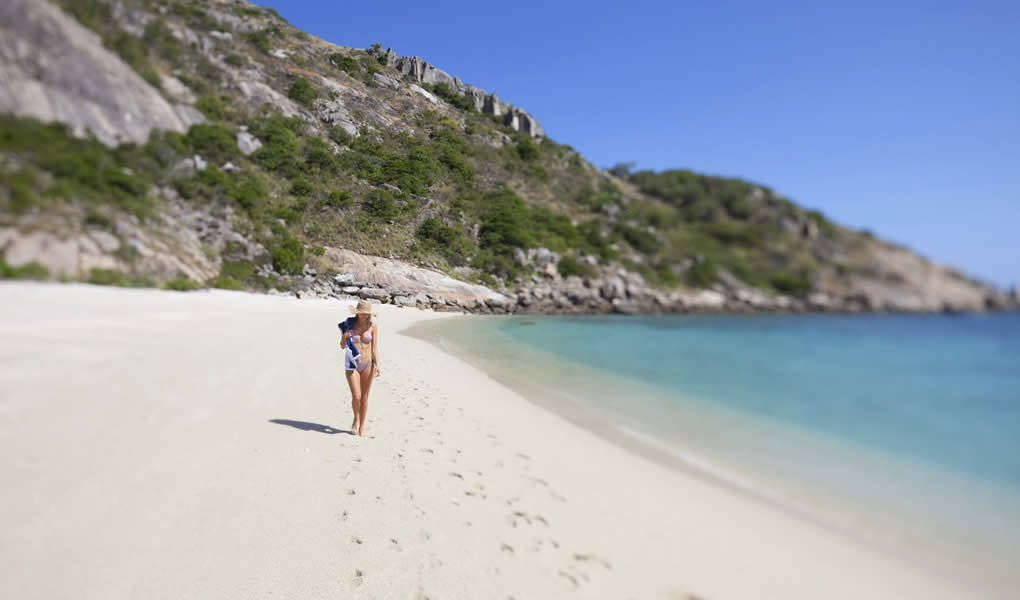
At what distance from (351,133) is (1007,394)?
1831cm

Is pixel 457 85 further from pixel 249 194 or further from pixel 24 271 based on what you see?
pixel 24 271

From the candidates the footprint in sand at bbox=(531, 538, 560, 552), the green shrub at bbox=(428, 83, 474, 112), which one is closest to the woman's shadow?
the footprint in sand at bbox=(531, 538, 560, 552)

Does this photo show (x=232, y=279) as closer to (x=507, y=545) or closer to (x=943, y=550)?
(x=507, y=545)

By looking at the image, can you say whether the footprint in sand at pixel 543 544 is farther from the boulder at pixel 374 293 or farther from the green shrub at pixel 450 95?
the green shrub at pixel 450 95

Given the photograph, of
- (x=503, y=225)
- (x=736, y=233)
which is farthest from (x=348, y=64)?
(x=736, y=233)

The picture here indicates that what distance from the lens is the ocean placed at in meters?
3.82

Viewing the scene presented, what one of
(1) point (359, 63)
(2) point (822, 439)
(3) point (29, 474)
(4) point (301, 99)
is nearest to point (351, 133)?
(4) point (301, 99)

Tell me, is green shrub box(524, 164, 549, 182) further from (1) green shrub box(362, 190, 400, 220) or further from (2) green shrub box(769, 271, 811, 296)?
(2) green shrub box(769, 271, 811, 296)

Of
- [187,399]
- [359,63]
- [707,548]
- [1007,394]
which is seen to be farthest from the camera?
[1007,394]

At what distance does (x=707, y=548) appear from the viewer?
271 cm

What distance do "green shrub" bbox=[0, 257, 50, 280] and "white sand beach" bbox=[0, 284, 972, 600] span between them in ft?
0.35

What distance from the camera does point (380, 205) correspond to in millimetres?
5723

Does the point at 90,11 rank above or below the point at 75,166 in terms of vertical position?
above

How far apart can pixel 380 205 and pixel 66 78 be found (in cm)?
304
